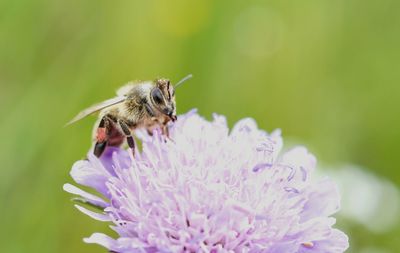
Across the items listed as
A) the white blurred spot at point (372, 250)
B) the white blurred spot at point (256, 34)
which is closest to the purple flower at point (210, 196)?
the white blurred spot at point (372, 250)

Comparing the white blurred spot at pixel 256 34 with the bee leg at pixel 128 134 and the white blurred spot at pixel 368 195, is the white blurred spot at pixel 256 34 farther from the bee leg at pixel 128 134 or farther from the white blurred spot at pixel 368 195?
the bee leg at pixel 128 134

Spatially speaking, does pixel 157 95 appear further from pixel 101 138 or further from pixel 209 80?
pixel 209 80

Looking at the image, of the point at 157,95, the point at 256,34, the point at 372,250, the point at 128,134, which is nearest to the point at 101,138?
the point at 128,134

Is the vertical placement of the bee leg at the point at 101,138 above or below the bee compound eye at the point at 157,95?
below

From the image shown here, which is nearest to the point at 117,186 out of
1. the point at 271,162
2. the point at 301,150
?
the point at 271,162

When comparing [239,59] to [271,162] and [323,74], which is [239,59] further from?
[271,162]

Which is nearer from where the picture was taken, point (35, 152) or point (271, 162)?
point (271, 162)
